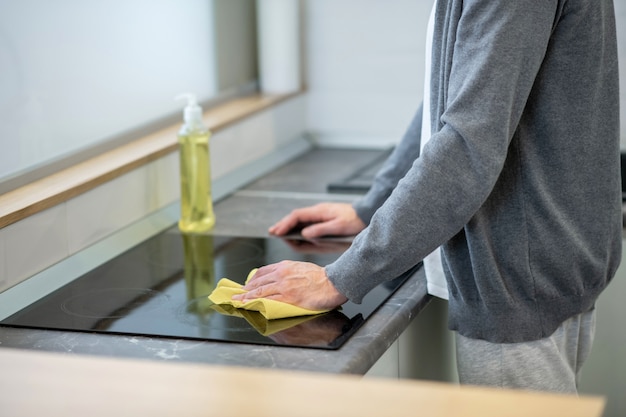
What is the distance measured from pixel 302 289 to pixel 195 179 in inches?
21.7

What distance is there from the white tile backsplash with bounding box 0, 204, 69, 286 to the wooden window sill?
0.05 ft

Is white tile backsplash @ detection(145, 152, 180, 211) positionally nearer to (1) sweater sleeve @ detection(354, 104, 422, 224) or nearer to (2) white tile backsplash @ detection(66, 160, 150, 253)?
(2) white tile backsplash @ detection(66, 160, 150, 253)

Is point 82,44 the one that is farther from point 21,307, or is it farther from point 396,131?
point 396,131

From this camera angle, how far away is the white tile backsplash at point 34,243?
5.41 feet

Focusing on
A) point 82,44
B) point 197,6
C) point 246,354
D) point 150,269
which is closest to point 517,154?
point 246,354

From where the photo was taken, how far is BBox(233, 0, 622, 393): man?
1.42 metres

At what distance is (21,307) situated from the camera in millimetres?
1621

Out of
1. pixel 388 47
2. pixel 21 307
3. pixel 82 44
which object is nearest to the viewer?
pixel 21 307

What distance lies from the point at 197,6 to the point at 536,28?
4.34ft

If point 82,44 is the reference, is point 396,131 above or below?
below

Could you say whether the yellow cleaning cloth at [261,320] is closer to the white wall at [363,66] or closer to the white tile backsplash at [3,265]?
the white tile backsplash at [3,265]

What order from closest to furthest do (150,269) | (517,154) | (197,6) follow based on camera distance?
(517,154) < (150,269) < (197,6)

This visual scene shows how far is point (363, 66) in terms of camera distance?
9.16 ft

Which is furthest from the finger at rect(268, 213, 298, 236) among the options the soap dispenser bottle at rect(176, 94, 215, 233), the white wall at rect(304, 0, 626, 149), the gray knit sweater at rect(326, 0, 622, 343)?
the white wall at rect(304, 0, 626, 149)
